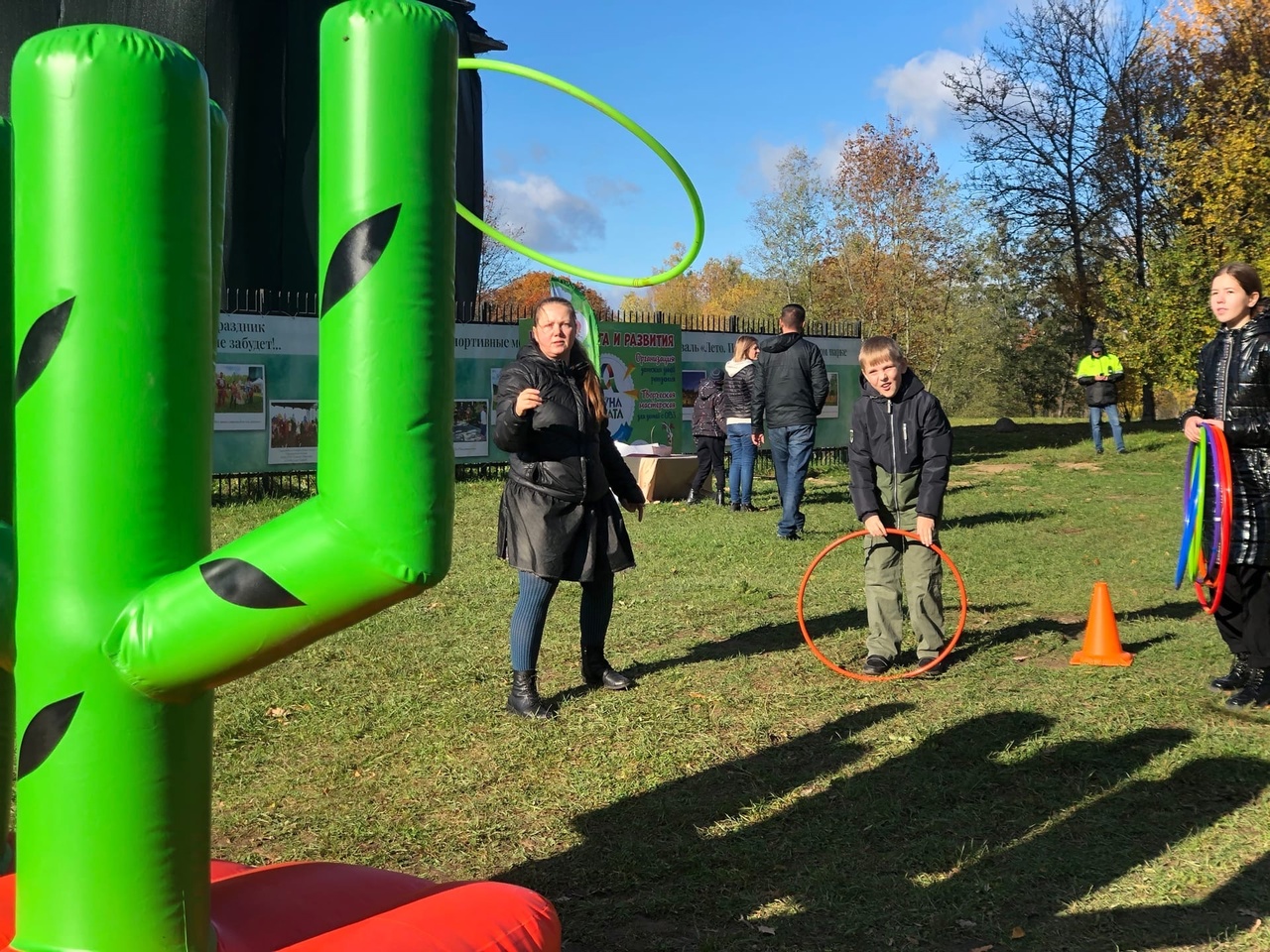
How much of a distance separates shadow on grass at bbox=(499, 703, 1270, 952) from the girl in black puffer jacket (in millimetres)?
786

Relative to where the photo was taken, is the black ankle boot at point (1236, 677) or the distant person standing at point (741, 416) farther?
the distant person standing at point (741, 416)

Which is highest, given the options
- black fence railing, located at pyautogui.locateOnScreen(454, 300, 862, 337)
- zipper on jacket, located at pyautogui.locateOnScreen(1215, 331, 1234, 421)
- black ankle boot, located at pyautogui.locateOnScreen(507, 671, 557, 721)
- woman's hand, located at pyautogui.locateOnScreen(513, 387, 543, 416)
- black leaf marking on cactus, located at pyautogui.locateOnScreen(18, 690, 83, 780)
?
black fence railing, located at pyautogui.locateOnScreen(454, 300, 862, 337)

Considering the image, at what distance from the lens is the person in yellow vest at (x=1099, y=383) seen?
21859 millimetres

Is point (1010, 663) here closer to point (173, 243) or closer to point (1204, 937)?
point (1204, 937)

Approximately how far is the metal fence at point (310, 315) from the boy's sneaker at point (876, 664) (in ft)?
25.1

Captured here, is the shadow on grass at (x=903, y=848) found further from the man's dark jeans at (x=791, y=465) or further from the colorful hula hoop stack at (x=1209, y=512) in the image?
the man's dark jeans at (x=791, y=465)

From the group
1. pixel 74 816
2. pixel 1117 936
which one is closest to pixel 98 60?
pixel 74 816

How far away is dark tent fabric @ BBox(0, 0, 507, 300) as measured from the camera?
60.5 feet

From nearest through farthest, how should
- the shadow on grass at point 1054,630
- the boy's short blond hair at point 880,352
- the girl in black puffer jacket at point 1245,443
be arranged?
the girl in black puffer jacket at point 1245,443 → the boy's short blond hair at point 880,352 → the shadow on grass at point 1054,630

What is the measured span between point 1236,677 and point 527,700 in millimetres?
3816

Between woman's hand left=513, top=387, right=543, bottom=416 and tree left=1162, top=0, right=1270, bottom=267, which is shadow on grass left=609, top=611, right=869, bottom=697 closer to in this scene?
woman's hand left=513, top=387, right=543, bottom=416

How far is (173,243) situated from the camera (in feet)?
6.51

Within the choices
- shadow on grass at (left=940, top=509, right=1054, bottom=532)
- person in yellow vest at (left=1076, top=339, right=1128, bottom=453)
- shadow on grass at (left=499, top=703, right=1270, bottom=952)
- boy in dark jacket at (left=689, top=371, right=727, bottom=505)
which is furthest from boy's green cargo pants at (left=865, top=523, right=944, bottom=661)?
person in yellow vest at (left=1076, top=339, right=1128, bottom=453)

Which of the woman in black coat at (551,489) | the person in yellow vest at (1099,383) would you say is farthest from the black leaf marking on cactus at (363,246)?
the person in yellow vest at (1099,383)
